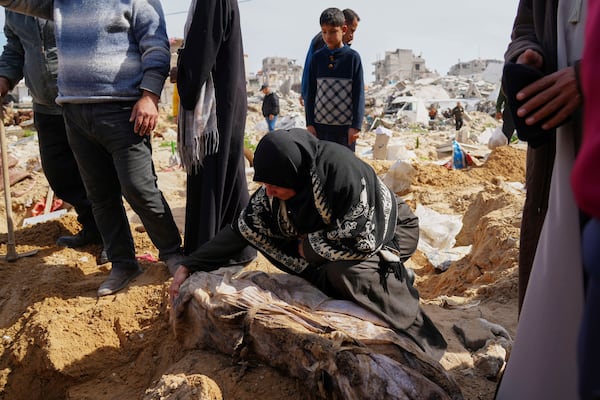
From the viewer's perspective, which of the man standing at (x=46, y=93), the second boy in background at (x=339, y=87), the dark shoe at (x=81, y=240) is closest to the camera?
the man standing at (x=46, y=93)

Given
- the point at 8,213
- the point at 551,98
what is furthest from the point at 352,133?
the point at 551,98

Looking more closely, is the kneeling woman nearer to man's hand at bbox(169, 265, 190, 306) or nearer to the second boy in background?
man's hand at bbox(169, 265, 190, 306)

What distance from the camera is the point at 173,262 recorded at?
114 inches

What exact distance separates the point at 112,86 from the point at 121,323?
1260 mm

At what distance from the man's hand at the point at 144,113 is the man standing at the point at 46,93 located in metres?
1.01

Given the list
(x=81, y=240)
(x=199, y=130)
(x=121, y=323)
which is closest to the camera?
(x=121, y=323)

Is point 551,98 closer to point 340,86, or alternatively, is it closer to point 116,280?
point 116,280

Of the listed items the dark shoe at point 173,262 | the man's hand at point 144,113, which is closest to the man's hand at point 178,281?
the dark shoe at point 173,262

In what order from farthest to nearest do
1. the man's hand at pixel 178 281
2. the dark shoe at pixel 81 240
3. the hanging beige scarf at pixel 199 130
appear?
the dark shoe at pixel 81 240 < the hanging beige scarf at pixel 199 130 < the man's hand at pixel 178 281

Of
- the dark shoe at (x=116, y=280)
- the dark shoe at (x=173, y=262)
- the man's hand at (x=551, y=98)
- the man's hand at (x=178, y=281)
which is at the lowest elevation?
the dark shoe at (x=116, y=280)

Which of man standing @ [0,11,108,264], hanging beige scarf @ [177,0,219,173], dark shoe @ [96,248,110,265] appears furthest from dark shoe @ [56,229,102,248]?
hanging beige scarf @ [177,0,219,173]

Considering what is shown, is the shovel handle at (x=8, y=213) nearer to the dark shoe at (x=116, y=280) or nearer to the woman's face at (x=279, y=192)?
the dark shoe at (x=116, y=280)

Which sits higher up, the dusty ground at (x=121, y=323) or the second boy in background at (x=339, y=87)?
the second boy in background at (x=339, y=87)

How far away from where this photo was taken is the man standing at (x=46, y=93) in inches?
128
